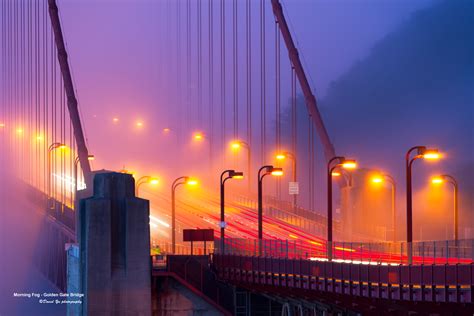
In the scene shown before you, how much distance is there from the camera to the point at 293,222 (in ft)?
331

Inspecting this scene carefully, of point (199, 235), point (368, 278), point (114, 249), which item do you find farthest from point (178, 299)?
point (368, 278)

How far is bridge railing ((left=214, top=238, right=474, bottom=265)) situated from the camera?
44112 millimetres

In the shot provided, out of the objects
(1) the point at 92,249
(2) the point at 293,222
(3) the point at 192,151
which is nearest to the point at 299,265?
(1) the point at 92,249

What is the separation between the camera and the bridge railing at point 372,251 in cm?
4411

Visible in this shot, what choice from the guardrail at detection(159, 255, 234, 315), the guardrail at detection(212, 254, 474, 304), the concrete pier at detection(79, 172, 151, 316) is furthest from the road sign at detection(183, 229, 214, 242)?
the concrete pier at detection(79, 172, 151, 316)

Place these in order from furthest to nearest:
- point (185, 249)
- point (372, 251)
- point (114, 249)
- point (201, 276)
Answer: point (185, 249)
point (201, 276)
point (114, 249)
point (372, 251)

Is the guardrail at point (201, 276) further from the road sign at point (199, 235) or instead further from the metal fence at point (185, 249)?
the road sign at point (199, 235)

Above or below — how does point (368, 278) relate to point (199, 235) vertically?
below

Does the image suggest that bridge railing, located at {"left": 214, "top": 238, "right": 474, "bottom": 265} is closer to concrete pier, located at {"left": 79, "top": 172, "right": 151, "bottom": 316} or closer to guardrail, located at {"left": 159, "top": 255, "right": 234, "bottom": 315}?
guardrail, located at {"left": 159, "top": 255, "right": 234, "bottom": 315}

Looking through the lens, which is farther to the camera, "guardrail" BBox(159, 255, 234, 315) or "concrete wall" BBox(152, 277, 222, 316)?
"guardrail" BBox(159, 255, 234, 315)

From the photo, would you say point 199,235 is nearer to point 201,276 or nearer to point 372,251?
point 201,276

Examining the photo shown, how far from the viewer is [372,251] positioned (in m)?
48.9

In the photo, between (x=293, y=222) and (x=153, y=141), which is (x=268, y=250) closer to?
(x=293, y=222)

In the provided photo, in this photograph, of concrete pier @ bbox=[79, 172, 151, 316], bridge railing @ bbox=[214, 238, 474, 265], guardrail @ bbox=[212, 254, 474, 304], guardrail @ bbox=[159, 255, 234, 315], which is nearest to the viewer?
guardrail @ bbox=[212, 254, 474, 304]
